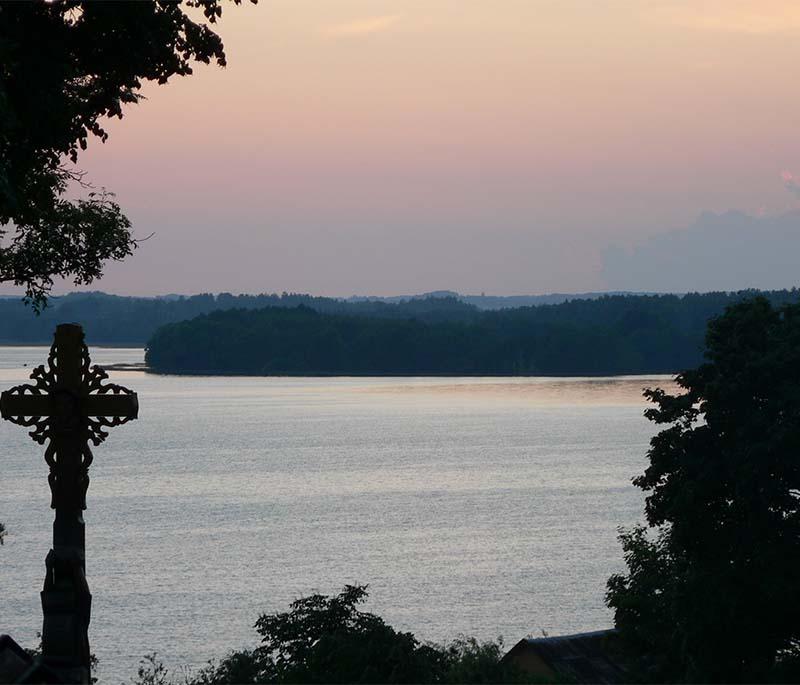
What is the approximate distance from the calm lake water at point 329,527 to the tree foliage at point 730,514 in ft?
78.6

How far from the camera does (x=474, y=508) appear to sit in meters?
92.6

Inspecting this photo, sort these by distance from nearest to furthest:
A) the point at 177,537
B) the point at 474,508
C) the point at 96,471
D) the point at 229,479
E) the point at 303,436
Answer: the point at 177,537
the point at 474,508
the point at 229,479
the point at 96,471
the point at 303,436

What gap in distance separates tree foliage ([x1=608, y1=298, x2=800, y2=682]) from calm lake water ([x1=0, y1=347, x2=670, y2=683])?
23964 millimetres

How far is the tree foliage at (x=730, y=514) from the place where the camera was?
29953 millimetres

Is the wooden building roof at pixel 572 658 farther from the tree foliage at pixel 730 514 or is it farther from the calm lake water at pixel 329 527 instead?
the calm lake water at pixel 329 527

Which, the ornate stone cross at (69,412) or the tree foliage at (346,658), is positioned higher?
the ornate stone cross at (69,412)

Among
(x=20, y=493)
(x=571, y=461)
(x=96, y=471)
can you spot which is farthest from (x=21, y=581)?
(x=571, y=461)

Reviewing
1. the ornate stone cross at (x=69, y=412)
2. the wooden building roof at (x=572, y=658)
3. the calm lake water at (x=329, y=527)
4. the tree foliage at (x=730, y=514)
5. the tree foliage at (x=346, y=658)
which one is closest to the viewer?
the ornate stone cross at (x=69, y=412)

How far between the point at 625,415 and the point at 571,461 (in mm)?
50861

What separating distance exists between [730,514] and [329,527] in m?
54.0

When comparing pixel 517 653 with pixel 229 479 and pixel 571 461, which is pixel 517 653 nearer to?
pixel 229 479

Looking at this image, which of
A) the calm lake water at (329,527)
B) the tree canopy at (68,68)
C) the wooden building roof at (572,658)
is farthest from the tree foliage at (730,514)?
the calm lake water at (329,527)

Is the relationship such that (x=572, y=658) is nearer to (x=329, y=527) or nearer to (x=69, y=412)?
(x=69, y=412)

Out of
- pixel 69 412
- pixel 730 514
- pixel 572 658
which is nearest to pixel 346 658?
pixel 572 658
